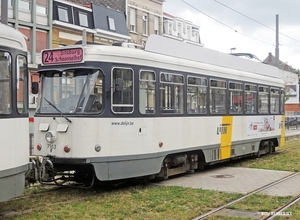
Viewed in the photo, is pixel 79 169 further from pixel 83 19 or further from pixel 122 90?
pixel 83 19

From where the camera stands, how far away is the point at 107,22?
1321 inches

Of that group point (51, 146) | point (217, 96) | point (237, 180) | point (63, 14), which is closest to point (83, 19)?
point (63, 14)

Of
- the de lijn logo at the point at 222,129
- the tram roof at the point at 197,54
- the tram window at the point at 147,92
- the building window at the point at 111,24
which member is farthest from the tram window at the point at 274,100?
the building window at the point at 111,24

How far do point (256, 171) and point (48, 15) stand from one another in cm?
2044

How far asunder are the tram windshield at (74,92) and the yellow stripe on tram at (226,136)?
514 centimetres

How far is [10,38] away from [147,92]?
389 centimetres

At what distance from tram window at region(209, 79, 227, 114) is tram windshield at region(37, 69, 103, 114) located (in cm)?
448

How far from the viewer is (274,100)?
708 inches

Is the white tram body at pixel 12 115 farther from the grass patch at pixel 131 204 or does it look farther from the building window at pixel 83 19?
the building window at pixel 83 19

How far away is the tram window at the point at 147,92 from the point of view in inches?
407

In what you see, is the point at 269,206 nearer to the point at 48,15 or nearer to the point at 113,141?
the point at 113,141

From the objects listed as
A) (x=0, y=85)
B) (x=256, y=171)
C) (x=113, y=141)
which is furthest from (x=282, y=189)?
(x=0, y=85)

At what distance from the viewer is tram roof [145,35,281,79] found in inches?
442

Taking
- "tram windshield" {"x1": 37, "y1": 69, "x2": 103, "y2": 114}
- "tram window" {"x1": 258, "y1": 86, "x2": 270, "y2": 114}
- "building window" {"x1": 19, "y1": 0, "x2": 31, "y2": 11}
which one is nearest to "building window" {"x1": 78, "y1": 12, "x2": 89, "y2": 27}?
"building window" {"x1": 19, "y1": 0, "x2": 31, "y2": 11}
